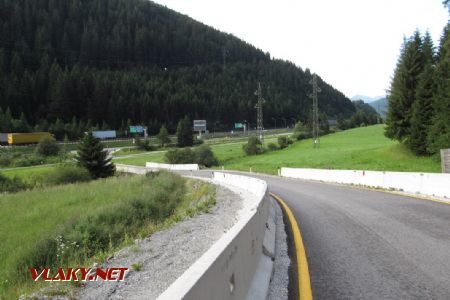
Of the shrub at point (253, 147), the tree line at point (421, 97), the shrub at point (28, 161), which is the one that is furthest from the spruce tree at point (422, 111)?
the shrub at point (28, 161)

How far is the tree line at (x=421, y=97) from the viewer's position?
4294 cm

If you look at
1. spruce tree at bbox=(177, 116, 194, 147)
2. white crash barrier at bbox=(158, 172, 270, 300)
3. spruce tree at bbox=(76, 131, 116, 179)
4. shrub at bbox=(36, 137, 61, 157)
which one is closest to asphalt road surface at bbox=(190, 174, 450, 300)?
white crash barrier at bbox=(158, 172, 270, 300)

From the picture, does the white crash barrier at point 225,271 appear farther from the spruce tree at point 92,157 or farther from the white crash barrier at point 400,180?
the spruce tree at point 92,157

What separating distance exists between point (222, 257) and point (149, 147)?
354 ft

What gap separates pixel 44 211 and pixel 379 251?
22.4m

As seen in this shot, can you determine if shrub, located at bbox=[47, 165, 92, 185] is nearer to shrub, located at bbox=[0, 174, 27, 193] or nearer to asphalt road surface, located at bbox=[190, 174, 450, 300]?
shrub, located at bbox=[0, 174, 27, 193]

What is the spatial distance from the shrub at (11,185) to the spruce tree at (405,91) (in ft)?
148

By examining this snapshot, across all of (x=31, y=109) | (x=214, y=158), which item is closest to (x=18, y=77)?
(x=31, y=109)

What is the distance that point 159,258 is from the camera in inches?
352

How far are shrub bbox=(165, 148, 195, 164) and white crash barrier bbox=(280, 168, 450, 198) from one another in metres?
42.0

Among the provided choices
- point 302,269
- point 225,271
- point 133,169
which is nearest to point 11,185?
point 133,169

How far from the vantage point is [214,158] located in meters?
76.4

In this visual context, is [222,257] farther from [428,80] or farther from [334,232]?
[428,80]

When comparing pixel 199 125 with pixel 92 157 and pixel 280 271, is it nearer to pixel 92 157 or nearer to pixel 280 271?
pixel 92 157
